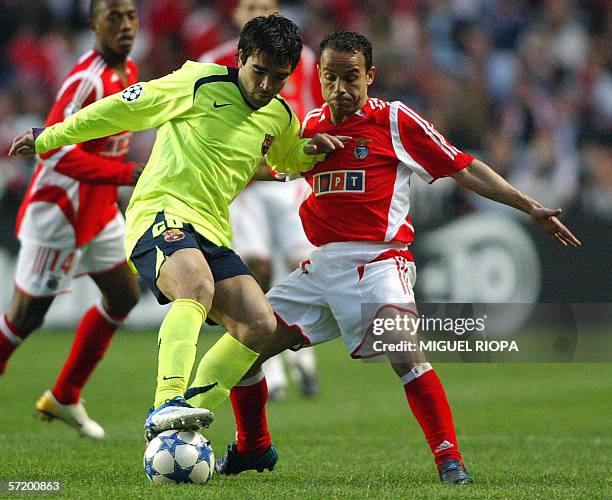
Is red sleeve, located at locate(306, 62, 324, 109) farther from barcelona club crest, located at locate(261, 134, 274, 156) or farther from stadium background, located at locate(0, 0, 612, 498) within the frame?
barcelona club crest, located at locate(261, 134, 274, 156)

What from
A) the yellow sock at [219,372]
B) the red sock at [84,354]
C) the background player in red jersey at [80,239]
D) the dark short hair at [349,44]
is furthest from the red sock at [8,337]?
the dark short hair at [349,44]

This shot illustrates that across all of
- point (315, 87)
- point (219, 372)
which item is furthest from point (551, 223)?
point (315, 87)

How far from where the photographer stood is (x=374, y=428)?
7230 millimetres

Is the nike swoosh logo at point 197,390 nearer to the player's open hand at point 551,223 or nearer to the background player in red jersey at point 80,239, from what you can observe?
the player's open hand at point 551,223

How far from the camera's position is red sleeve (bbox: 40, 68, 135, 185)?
646 centimetres

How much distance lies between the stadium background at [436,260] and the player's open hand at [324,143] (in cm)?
143

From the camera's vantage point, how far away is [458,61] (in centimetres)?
1437

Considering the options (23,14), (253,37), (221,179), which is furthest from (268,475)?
(23,14)

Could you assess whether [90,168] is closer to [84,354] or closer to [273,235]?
[84,354]

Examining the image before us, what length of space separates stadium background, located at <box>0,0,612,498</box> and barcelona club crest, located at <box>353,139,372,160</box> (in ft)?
4.64

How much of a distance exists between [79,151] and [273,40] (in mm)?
Result: 1987

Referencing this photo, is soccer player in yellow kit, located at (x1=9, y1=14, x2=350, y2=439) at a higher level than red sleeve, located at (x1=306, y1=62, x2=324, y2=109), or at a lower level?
lower

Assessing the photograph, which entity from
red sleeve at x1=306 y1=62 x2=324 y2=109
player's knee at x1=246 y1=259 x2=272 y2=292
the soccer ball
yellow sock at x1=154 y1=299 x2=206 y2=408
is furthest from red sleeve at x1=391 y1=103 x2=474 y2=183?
player's knee at x1=246 y1=259 x2=272 y2=292

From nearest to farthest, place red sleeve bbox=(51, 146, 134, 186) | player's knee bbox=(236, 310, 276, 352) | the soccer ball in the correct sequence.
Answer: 1. the soccer ball
2. player's knee bbox=(236, 310, 276, 352)
3. red sleeve bbox=(51, 146, 134, 186)
